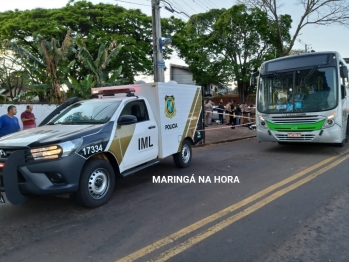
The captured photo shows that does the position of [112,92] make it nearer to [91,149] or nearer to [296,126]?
[91,149]

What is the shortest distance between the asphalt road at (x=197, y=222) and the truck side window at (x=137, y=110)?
139 cm

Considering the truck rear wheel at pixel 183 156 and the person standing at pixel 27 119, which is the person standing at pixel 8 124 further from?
the truck rear wheel at pixel 183 156

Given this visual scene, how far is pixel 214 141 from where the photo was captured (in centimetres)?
1305

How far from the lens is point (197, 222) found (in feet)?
14.0

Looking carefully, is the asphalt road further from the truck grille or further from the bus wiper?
the bus wiper

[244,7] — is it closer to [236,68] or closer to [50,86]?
[236,68]

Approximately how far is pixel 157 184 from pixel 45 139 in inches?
105

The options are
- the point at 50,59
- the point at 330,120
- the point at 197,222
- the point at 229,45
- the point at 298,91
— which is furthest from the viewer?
the point at 229,45

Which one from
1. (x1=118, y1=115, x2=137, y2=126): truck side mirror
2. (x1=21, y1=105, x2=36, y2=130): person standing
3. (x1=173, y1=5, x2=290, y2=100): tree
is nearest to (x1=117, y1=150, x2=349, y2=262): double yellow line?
(x1=118, y1=115, x2=137, y2=126): truck side mirror

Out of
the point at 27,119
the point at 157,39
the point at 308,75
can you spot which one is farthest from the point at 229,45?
the point at 27,119

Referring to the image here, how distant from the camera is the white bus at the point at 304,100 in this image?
8.95 m

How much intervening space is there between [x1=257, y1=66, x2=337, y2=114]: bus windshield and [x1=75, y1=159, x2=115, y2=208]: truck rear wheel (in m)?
6.30

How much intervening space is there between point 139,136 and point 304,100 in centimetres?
577

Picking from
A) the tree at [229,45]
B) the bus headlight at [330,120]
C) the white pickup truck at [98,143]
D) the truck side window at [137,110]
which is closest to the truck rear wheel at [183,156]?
the white pickup truck at [98,143]
